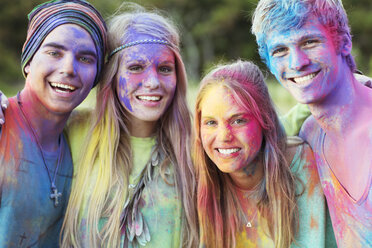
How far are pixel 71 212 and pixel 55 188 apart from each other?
20 centimetres

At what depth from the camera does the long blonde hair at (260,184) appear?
2.62 meters

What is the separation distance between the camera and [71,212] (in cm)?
280

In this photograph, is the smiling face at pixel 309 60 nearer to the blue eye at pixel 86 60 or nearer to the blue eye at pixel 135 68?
the blue eye at pixel 135 68

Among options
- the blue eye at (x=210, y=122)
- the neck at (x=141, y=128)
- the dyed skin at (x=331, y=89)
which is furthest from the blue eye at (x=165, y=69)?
the dyed skin at (x=331, y=89)

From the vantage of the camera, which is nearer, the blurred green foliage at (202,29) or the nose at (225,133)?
the nose at (225,133)

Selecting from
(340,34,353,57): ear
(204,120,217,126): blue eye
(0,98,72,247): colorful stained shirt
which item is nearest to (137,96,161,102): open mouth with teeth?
(204,120,217,126): blue eye

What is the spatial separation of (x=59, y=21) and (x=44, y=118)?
664 millimetres

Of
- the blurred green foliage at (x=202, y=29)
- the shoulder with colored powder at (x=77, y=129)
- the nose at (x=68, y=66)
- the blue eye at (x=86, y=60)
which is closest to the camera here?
the nose at (x=68, y=66)

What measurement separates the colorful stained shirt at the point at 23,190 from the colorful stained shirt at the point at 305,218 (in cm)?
129

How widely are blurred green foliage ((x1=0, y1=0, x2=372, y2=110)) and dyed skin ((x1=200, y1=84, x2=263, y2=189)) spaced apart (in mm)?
10848

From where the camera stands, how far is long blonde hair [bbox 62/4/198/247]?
2.77 meters

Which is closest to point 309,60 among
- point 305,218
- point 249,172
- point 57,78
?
point 249,172

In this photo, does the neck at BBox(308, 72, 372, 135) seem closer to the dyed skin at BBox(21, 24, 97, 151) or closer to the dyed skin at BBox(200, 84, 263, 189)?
the dyed skin at BBox(200, 84, 263, 189)

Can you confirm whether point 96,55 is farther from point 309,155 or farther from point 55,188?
point 309,155
